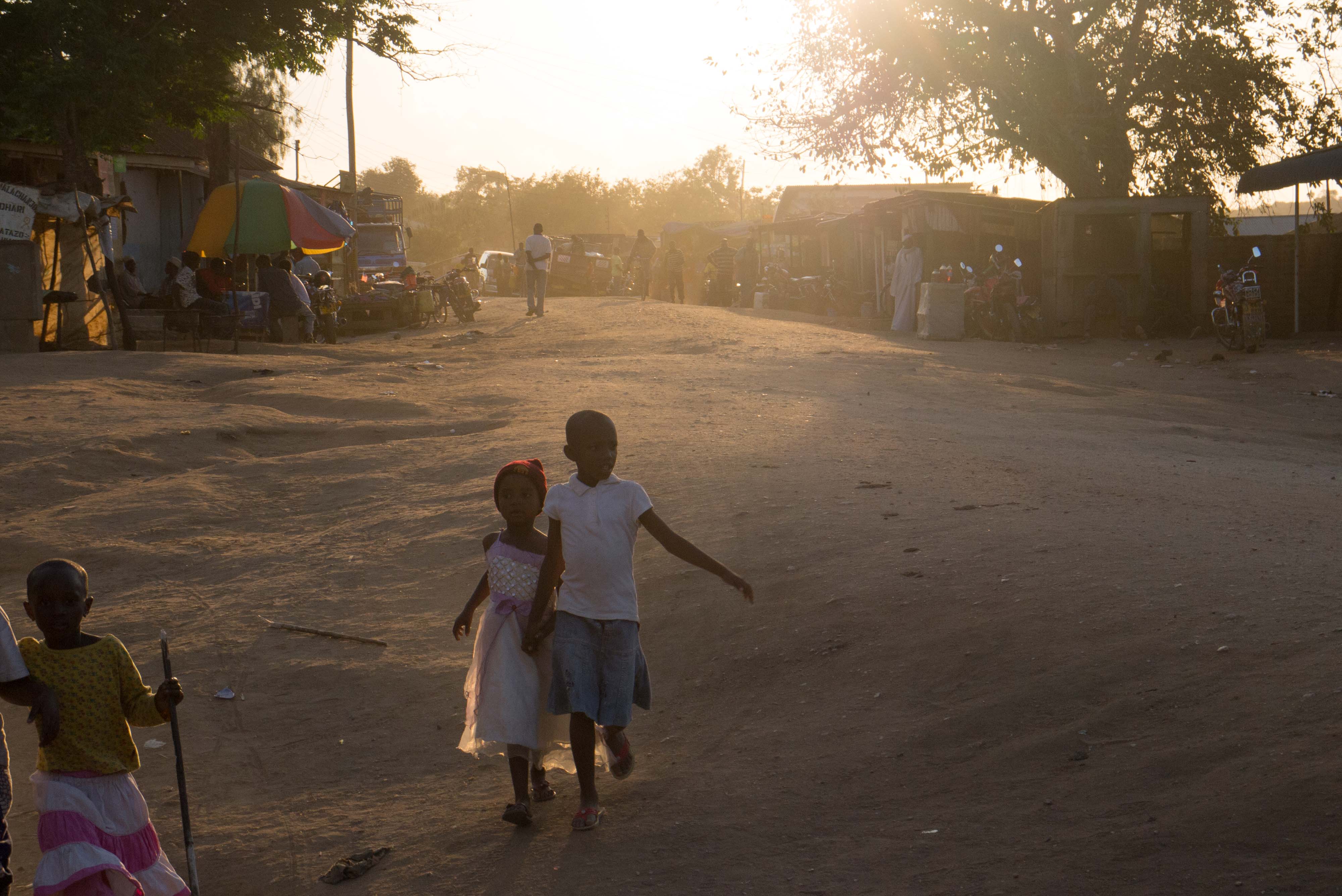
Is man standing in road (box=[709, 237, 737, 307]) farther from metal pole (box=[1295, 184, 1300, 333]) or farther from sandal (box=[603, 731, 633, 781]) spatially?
sandal (box=[603, 731, 633, 781])

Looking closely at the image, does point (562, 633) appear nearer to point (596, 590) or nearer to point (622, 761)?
point (596, 590)

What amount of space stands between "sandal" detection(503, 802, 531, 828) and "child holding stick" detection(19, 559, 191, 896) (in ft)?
3.14

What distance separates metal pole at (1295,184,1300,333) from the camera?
19266 millimetres

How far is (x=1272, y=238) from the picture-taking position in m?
21.5

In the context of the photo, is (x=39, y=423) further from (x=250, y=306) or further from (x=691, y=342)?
(x=691, y=342)

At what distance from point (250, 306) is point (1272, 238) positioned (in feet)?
58.5

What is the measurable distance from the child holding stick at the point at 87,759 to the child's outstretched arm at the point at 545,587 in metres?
1.07

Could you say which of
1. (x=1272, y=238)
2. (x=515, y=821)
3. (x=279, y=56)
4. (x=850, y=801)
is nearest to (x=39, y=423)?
(x=515, y=821)

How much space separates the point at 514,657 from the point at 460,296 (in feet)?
69.5

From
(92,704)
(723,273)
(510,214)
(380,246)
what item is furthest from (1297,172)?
(510,214)

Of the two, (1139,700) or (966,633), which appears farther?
(966,633)

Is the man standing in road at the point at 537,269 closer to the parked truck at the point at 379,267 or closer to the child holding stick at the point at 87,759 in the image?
the parked truck at the point at 379,267

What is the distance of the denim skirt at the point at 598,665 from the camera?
11.7ft

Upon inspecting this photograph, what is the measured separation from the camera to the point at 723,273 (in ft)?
109
